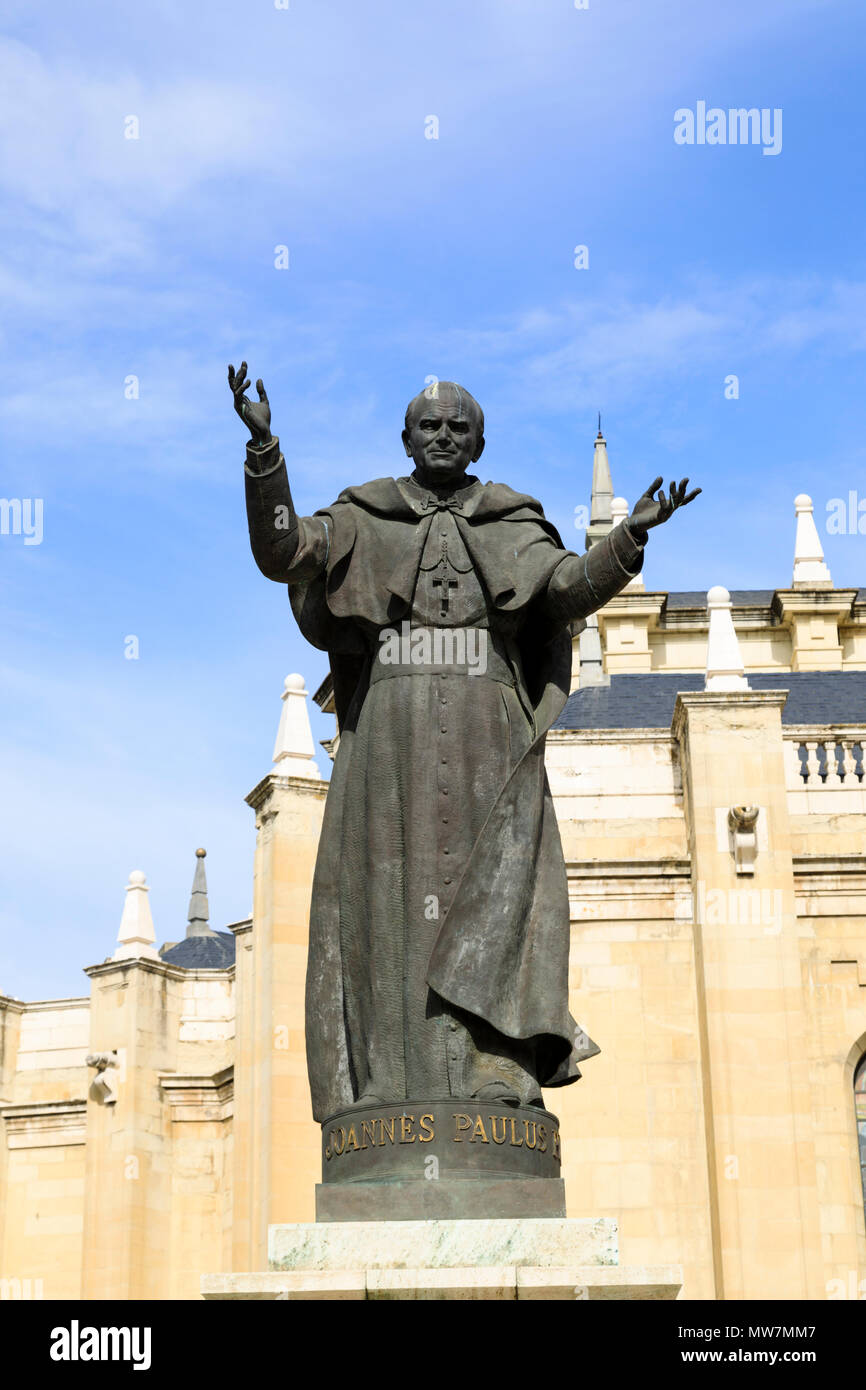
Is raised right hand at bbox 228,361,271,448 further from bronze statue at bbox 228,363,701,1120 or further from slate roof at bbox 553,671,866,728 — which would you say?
slate roof at bbox 553,671,866,728

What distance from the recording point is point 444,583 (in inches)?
278

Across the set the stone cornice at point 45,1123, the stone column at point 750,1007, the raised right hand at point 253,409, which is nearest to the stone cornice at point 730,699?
the stone column at point 750,1007

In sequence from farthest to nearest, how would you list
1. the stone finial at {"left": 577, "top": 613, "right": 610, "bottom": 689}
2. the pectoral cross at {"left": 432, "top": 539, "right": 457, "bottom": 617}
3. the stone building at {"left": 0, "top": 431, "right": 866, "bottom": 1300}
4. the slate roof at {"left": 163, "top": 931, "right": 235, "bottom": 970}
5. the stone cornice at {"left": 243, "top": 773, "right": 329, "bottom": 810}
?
the slate roof at {"left": 163, "top": 931, "right": 235, "bottom": 970}
the stone finial at {"left": 577, "top": 613, "right": 610, "bottom": 689}
the stone cornice at {"left": 243, "top": 773, "right": 329, "bottom": 810}
the stone building at {"left": 0, "top": 431, "right": 866, "bottom": 1300}
the pectoral cross at {"left": 432, "top": 539, "right": 457, "bottom": 617}

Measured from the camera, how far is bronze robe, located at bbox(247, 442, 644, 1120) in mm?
6434

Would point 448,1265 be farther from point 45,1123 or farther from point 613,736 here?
point 45,1123

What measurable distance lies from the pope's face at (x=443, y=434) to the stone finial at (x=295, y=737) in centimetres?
2083

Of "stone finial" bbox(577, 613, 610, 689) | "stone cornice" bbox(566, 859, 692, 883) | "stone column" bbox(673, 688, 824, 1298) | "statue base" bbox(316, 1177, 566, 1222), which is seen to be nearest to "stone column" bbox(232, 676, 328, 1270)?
"stone cornice" bbox(566, 859, 692, 883)

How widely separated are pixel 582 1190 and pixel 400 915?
1738 cm

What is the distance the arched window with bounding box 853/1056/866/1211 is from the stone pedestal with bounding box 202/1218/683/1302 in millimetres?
18576

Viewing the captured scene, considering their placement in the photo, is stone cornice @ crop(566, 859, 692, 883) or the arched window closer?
the arched window

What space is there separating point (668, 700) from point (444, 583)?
76.4ft

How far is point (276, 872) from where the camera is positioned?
27375 mm

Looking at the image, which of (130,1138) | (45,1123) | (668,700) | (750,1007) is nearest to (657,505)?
(750,1007)
